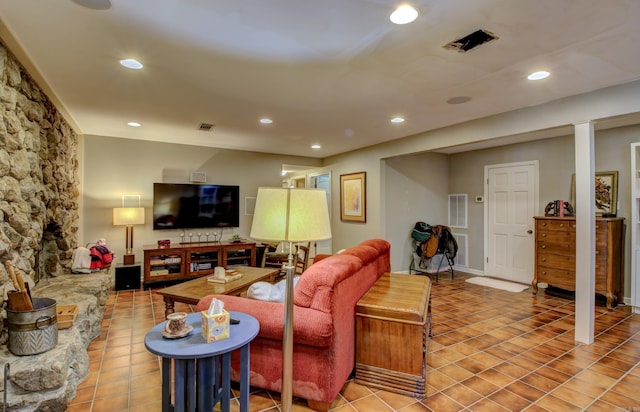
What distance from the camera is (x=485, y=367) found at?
2.64m

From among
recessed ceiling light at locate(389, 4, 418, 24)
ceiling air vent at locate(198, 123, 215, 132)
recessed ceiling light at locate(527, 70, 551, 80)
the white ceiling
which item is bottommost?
recessed ceiling light at locate(389, 4, 418, 24)

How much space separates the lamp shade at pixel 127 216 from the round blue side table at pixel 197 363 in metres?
3.42

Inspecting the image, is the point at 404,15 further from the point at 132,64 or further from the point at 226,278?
the point at 226,278

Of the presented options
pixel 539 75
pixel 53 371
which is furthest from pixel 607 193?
pixel 53 371

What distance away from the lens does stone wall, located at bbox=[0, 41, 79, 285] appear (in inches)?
85.6

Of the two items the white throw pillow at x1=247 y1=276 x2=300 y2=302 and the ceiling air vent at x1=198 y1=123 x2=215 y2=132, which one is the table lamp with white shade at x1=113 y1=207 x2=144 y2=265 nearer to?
the ceiling air vent at x1=198 y1=123 x2=215 y2=132

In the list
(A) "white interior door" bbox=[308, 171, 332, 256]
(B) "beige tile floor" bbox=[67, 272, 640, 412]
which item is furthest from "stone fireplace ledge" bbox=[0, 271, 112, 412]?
(A) "white interior door" bbox=[308, 171, 332, 256]

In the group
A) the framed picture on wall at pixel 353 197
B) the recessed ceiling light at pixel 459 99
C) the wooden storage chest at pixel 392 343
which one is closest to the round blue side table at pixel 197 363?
the wooden storage chest at pixel 392 343

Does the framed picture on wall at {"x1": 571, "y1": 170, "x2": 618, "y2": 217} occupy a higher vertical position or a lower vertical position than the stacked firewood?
higher

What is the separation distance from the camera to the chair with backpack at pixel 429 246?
18.4 feet

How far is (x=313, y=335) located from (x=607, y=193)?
15.4 ft

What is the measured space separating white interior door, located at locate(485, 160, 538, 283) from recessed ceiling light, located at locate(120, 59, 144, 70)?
18.0 feet

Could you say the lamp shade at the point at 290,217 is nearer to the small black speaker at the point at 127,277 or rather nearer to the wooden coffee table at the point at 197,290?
the wooden coffee table at the point at 197,290

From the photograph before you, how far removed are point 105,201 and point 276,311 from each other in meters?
4.25
